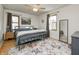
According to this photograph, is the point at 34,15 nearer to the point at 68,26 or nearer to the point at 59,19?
the point at 59,19

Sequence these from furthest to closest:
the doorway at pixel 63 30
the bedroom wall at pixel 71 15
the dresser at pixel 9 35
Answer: the dresser at pixel 9 35 < the doorway at pixel 63 30 < the bedroom wall at pixel 71 15

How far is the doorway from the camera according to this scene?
4.62 meters

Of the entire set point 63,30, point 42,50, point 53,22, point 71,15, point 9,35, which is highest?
point 71,15

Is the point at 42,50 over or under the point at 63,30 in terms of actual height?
under

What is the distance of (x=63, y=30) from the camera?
4.89m

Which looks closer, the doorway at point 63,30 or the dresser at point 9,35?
the doorway at point 63,30

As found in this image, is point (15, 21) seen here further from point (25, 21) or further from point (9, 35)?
point (9, 35)

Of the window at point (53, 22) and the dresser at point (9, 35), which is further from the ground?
the window at point (53, 22)

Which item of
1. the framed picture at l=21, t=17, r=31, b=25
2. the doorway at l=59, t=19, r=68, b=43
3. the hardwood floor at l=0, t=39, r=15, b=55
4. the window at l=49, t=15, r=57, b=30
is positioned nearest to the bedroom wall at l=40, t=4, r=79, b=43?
the doorway at l=59, t=19, r=68, b=43

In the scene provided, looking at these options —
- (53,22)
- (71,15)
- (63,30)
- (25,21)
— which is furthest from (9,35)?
(71,15)

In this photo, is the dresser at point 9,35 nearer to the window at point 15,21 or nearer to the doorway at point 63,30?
the window at point 15,21

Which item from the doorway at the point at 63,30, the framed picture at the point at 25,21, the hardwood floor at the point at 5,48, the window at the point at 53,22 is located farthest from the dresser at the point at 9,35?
the doorway at the point at 63,30

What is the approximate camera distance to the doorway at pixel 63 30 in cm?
462
